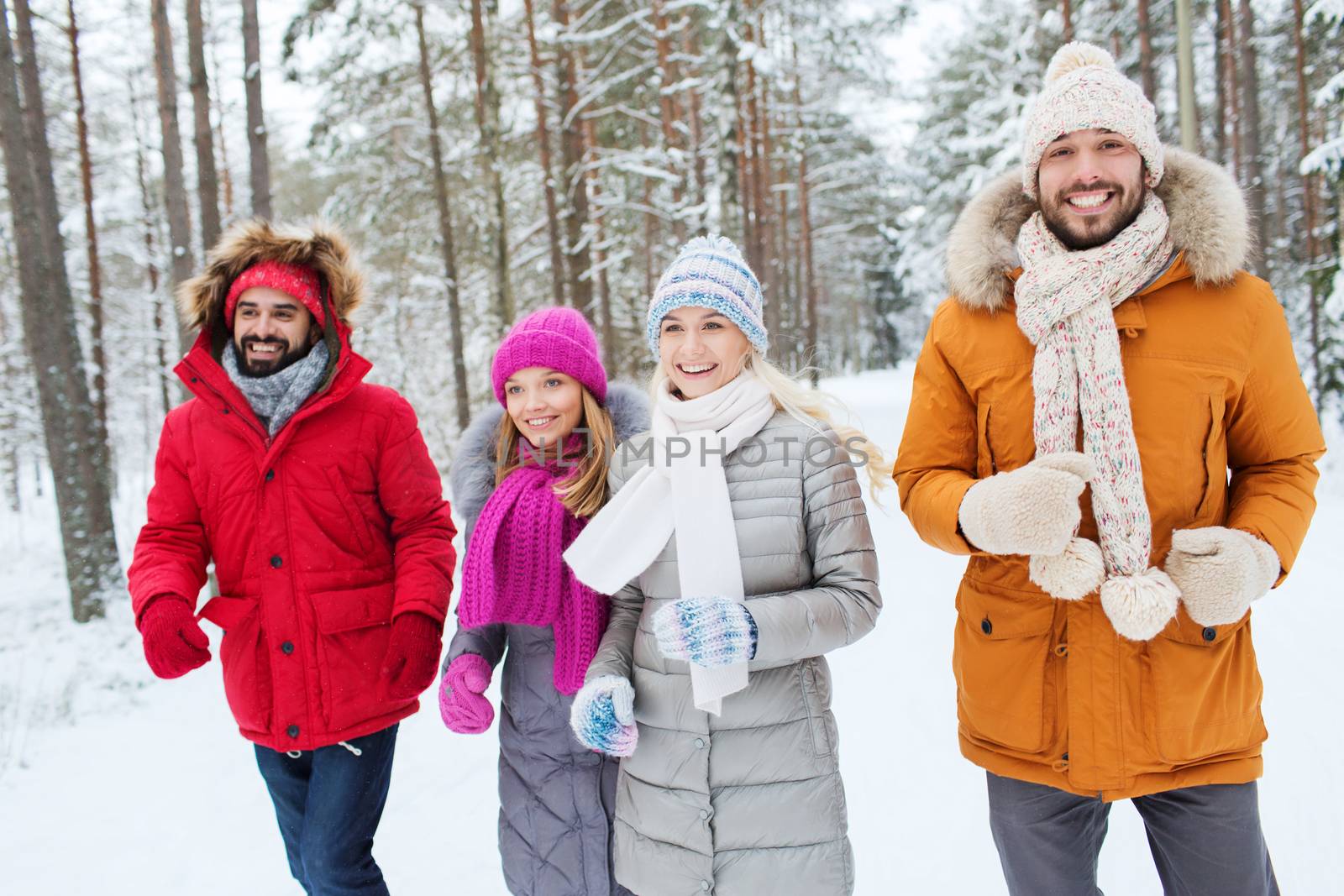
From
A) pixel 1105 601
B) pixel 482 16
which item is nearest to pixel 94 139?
pixel 482 16

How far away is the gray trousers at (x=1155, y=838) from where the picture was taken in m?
1.89

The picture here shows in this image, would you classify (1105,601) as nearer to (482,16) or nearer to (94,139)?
(482,16)

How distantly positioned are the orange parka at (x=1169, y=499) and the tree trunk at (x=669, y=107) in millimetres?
9463

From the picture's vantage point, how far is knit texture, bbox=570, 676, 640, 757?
201 cm

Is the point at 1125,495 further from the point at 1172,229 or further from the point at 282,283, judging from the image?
the point at 282,283

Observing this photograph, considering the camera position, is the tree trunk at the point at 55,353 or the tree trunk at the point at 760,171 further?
the tree trunk at the point at 760,171

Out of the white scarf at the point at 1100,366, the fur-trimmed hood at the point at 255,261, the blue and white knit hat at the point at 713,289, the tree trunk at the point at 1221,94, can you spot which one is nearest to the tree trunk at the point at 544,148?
the fur-trimmed hood at the point at 255,261

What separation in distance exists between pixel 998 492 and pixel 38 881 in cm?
444

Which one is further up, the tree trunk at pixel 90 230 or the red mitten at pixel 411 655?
the tree trunk at pixel 90 230

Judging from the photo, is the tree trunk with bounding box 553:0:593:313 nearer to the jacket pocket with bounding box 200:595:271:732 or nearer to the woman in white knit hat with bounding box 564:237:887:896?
the jacket pocket with bounding box 200:595:271:732

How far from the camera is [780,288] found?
21047 millimetres

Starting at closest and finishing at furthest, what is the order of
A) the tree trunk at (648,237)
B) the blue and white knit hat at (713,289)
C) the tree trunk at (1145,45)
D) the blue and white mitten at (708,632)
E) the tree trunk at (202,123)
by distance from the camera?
the blue and white mitten at (708,632) → the blue and white knit hat at (713,289) → the tree trunk at (202,123) → the tree trunk at (1145,45) → the tree trunk at (648,237)

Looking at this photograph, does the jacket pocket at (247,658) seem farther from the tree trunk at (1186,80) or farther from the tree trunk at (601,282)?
the tree trunk at (601,282)

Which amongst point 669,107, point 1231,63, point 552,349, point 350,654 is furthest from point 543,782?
point 1231,63
